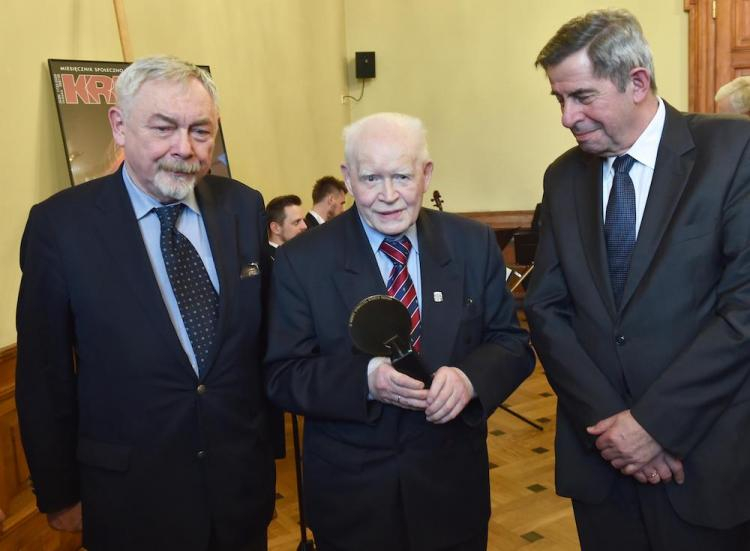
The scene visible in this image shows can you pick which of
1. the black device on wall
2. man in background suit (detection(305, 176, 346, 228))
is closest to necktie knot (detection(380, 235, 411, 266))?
man in background suit (detection(305, 176, 346, 228))

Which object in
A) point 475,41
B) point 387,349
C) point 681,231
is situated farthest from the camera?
point 475,41

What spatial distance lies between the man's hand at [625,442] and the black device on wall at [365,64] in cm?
745

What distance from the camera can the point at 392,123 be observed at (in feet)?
6.38

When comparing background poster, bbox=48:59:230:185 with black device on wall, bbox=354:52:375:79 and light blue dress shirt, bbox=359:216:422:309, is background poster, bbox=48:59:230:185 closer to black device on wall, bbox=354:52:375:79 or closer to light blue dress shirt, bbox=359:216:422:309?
light blue dress shirt, bbox=359:216:422:309

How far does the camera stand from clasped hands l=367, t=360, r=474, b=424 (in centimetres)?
179

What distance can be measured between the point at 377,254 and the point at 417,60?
23.7ft

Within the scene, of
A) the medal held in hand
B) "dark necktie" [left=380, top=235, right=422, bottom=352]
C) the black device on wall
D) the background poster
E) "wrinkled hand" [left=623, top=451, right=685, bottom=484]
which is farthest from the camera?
the black device on wall

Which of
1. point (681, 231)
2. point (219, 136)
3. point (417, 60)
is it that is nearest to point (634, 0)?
point (417, 60)

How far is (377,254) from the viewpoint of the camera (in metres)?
2.04

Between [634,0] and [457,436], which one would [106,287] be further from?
[634,0]

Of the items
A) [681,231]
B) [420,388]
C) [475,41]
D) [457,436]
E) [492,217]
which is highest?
[475,41]

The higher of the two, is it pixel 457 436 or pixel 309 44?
pixel 309 44

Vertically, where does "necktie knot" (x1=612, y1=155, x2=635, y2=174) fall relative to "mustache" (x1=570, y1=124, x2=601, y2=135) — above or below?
below

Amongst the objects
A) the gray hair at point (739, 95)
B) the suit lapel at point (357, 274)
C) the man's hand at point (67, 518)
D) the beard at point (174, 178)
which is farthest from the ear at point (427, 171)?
the gray hair at point (739, 95)
